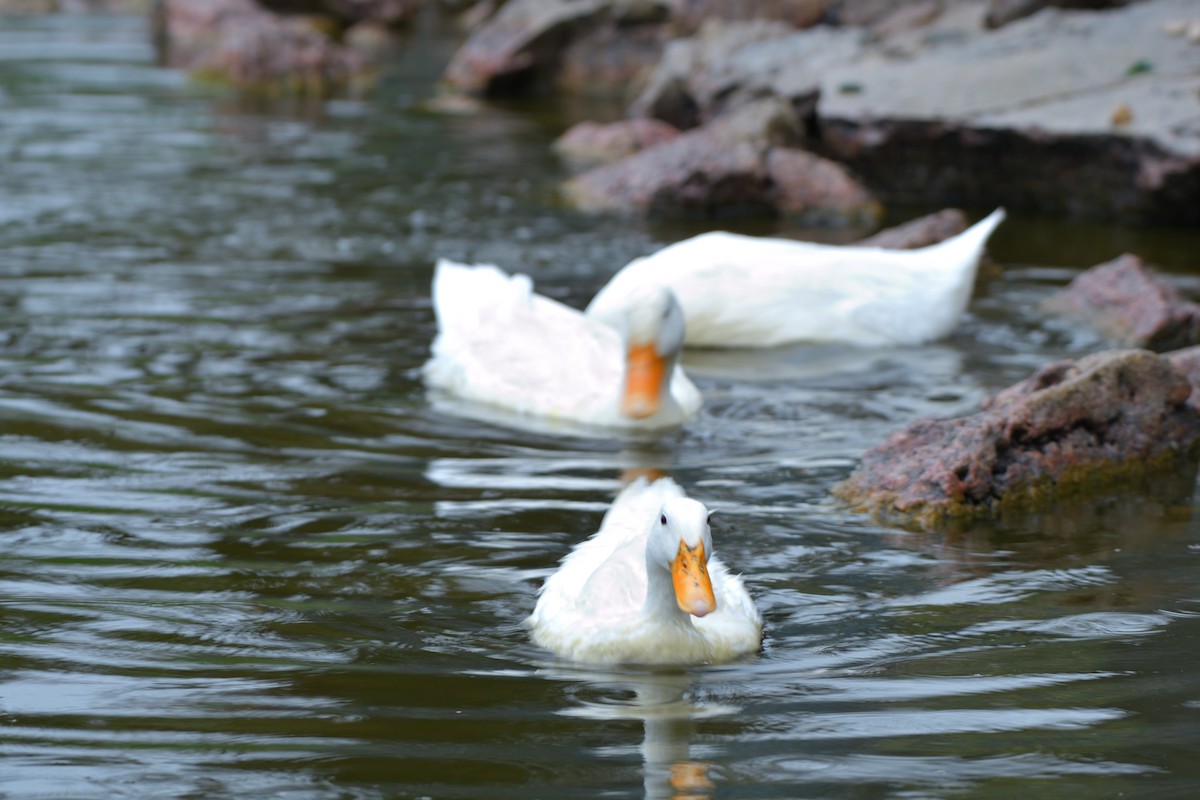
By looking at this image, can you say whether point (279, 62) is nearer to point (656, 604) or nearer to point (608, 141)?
point (608, 141)

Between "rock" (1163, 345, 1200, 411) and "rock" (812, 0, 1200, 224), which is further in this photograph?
"rock" (812, 0, 1200, 224)

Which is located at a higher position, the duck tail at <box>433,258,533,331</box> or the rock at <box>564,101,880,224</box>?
the rock at <box>564,101,880,224</box>

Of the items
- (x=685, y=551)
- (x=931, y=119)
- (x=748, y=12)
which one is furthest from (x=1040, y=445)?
(x=748, y=12)

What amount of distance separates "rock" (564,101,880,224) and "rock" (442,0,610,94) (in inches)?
284

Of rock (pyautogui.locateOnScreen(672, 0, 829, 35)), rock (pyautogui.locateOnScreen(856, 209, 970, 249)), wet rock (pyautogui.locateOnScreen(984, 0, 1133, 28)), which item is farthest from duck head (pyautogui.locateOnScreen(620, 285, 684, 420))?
rock (pyautogui.locateOnScreen(672, 0, 829, 35))

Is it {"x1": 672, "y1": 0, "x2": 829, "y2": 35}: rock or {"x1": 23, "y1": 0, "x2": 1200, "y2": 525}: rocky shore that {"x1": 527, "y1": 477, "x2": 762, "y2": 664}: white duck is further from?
{"x1": 672, "y1": 0, "x2": 829, "y2": 35}: rock

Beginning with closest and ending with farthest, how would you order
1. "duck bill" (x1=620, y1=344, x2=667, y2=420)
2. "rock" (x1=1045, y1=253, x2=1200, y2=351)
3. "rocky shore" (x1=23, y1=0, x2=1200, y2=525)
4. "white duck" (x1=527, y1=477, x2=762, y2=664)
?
"white duck" (x1=527, y1=477, x2=762, y2=664)
"rocky shore" (x1=23, y1=0, x2=1200, y2=525)
"duck bill" (x1=620, y1=344, x2=667, y2=420)
"rock" (x1=1045, y1=253, x2=1200, y2=351)

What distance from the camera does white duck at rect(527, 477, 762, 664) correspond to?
3.74 m

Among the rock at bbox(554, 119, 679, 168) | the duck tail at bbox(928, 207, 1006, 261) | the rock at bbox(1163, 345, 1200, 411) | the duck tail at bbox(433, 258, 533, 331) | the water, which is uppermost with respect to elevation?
the rock at bbox(554, 119, 679, 168)

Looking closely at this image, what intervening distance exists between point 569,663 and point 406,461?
6.38 feet

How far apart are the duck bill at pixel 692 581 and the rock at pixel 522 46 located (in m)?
14.5

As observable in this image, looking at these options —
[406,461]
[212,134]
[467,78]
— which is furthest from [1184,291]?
[467,78]

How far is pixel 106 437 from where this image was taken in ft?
19.4

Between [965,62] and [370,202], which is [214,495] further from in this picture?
[965,62]
